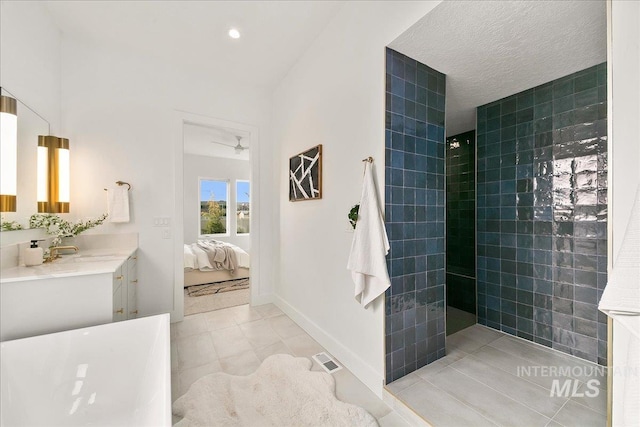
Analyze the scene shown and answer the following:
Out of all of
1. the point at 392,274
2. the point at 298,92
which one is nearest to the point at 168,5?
the point at 298,92

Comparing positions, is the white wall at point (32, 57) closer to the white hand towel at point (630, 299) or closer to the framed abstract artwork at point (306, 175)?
the framed abstract artwork at point (306, 175)

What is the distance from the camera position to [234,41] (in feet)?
8.13

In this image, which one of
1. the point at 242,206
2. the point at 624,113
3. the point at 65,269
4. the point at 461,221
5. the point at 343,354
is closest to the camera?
the point at 624,113

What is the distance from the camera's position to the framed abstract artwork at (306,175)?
7.77 feet

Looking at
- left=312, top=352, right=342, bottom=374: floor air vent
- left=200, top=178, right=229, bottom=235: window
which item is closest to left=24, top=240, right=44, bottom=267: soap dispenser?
left=312, top=352, right=342, bottom=374: floor air vent

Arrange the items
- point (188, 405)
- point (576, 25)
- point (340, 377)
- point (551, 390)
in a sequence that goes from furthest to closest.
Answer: point (340, 377) < point (551, 390) < point (188, 405) < point (576, 25)

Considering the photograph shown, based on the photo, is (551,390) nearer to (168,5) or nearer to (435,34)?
(435,34)

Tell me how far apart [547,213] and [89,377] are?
333cm

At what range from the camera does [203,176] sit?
20.7 ft

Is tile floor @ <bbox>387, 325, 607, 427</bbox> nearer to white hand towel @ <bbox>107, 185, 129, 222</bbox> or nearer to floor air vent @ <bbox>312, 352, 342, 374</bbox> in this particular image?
floor air vent @ <bbox>312, 352, 342, 374</bbox>

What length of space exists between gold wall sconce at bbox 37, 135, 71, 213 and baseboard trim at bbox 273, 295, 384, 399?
233 centimetres

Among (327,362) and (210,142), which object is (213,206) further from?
(327,362)

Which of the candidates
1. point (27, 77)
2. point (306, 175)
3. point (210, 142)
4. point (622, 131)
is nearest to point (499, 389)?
point (622, 131)

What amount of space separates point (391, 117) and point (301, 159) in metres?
1.16
